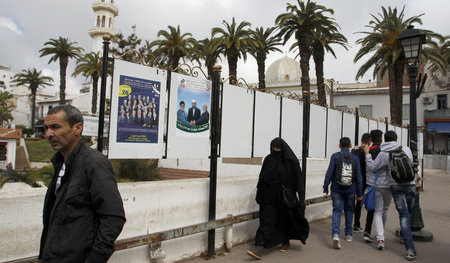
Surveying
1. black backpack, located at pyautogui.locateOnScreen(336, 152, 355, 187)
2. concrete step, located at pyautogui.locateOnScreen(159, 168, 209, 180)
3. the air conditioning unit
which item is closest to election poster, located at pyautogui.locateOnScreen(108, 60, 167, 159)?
black backpack, located at pyautogui.locateOnScreen(336, 152, 355, 187)

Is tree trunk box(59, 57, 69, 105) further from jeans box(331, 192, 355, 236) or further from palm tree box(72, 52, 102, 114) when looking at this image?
jeans box(331, 192, 355, 236)

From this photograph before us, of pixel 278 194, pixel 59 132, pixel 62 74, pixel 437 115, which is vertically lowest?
pixel 278 194

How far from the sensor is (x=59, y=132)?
91.8 inches

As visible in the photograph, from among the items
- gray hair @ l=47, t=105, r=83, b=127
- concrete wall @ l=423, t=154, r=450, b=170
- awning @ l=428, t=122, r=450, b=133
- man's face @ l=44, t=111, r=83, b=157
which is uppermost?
awning @ l=428, t=122, r=450, b=133

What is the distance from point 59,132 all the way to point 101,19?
77.4 metres

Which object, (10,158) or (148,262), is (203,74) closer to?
(148,262)

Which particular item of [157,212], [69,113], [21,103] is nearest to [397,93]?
[157,212]

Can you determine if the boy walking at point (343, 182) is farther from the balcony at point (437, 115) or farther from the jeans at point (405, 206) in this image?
the balcony at point (437, 115)

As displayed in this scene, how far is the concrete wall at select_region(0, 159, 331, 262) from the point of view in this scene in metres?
3.36

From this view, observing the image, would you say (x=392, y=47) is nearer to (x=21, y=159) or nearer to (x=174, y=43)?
(x=174, y=43)

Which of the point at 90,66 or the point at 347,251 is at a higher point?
the point at 90,66

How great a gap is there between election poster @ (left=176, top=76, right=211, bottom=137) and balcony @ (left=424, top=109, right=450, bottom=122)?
43.5 metres

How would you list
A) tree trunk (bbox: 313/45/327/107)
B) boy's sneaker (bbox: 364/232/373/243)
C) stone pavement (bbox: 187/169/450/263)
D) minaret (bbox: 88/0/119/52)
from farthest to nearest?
minaret (bbox: 88/0/119/52) → tree trunk (bbox: 313/45/327/107) → boy's sneaker (bbox: 364/232/373/243) → stone pavement (bbox: 187/169/450/263)

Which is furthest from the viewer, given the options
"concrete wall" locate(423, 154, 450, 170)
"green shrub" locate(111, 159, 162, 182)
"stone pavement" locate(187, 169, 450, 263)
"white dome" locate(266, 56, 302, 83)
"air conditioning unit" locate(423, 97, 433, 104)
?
"white dome" locate(266, 56, 302, 83)
